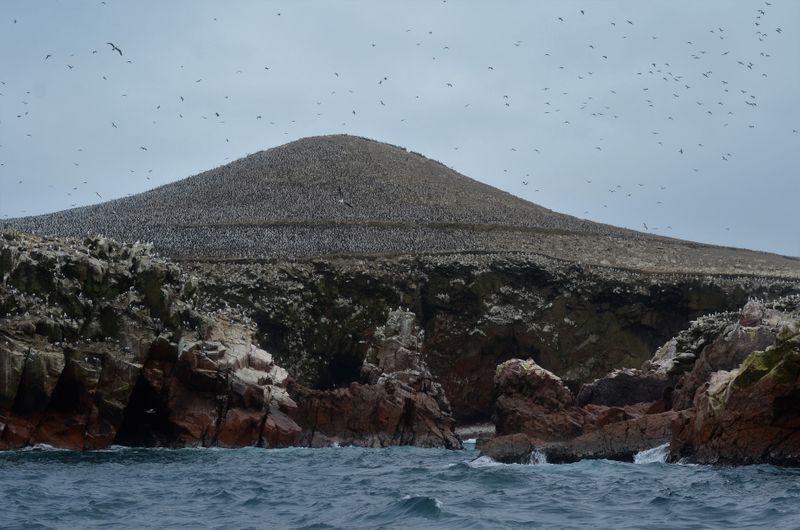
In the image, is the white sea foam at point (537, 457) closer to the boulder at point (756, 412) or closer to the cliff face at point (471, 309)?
the boulder at point (756, 412)

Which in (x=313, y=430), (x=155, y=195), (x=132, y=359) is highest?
(x=155, y=195)

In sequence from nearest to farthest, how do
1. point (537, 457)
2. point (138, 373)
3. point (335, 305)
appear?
point (537, 457), point (138, 373), point (335, 305)

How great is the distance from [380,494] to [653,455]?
1304 centimetres

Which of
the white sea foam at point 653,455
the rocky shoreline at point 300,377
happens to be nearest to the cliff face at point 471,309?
the rocky shoreline at point 300,377

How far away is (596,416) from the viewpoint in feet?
134

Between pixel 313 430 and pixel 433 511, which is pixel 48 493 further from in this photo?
pixel 313 430

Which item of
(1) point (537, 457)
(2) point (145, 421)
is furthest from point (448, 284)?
(1) point (537, 457)

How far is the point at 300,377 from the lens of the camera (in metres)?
62.5

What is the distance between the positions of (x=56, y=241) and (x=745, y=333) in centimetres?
2850

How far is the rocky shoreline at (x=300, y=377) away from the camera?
32250 millimetres

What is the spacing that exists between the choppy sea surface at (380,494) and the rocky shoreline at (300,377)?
1.74 meters

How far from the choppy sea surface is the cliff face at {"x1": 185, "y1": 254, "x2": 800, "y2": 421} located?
29188 millimetres

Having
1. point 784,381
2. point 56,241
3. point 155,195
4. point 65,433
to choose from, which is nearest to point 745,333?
point 784,381

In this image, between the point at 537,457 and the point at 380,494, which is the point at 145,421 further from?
the point at 380,494
